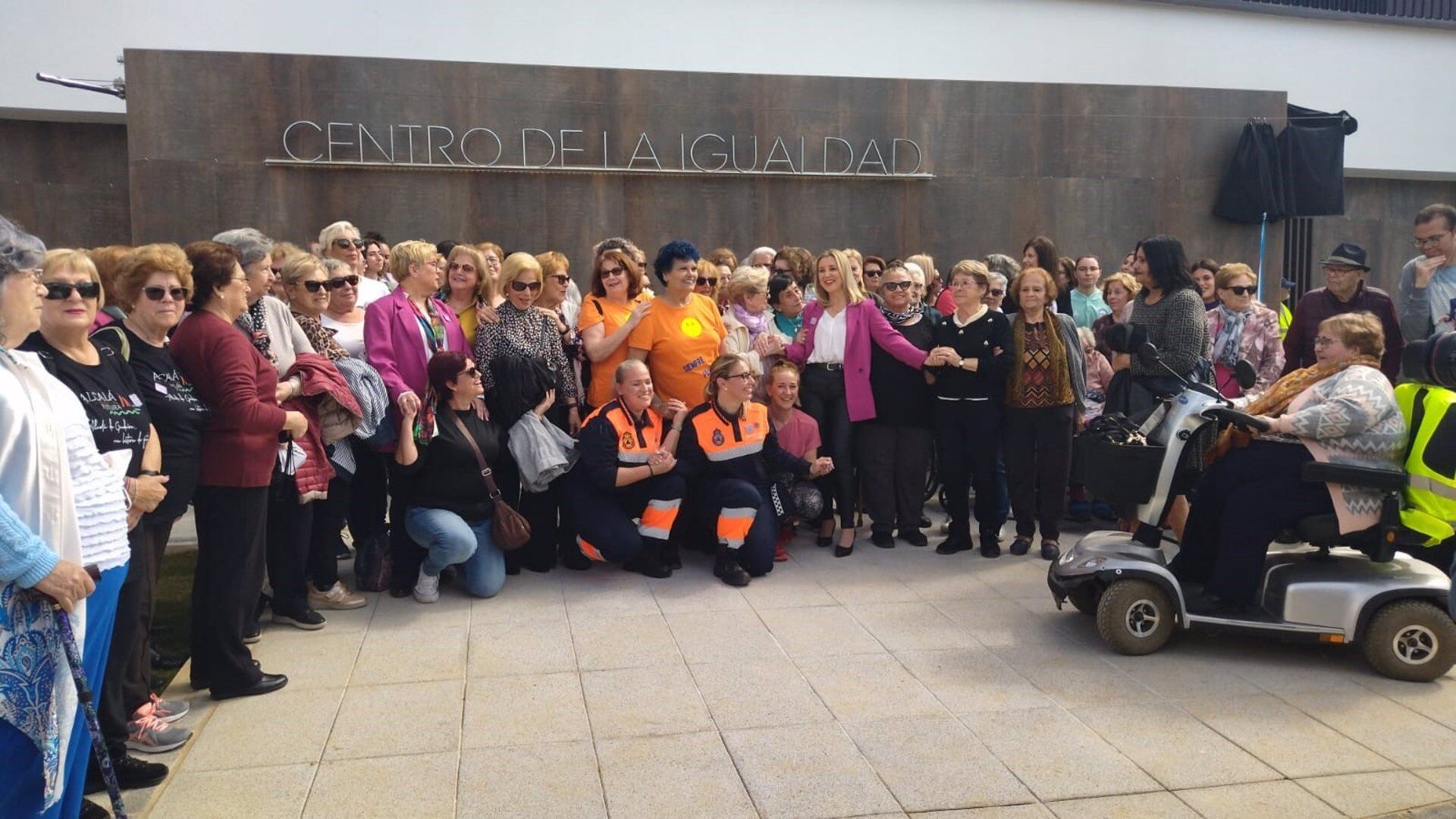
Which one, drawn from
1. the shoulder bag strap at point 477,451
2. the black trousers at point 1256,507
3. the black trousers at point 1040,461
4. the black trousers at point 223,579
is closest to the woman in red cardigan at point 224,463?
the black trousers at point 223,579

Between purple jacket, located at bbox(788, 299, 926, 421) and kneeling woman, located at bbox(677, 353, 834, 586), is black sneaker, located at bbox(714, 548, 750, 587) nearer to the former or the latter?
kneeling woman, located at bbox(677, 353, 834, 586)

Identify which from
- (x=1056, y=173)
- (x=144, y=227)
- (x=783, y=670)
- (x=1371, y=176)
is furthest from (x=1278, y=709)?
(x=1371, y=176)

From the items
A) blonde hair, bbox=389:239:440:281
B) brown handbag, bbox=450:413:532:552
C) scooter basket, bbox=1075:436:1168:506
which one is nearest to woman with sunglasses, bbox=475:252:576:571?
brown handbag, bbox=450:413:532:552

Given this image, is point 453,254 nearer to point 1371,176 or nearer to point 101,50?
point 101,50

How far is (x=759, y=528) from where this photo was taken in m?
6.47

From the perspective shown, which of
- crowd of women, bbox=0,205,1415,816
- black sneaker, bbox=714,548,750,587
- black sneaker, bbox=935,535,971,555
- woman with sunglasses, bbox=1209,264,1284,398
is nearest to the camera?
crowd of women, bbox=0,205,1415,816

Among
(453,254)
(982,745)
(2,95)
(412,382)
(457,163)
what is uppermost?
(2,95)

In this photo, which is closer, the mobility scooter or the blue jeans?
the mobility scooter

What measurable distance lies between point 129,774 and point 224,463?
3.99 ft

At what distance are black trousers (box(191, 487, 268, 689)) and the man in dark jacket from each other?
6201 mm

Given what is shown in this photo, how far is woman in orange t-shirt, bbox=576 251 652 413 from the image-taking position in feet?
22.3

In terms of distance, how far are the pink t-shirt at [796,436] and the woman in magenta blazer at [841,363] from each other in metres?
0.25

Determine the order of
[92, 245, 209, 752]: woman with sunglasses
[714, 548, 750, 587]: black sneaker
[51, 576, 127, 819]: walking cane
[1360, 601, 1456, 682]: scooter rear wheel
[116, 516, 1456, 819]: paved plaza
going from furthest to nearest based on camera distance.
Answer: [714, 548, 750, 587]: black sneaker
[1360, 601, 1456, 682]: scooter rear wheel
[92, 245, 209, 752]: woman with sunglasses
[116, 516, 1456, 819]: paved plaza
[51, 576, 127, 819]: walking cane

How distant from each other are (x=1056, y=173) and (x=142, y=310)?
953cm
